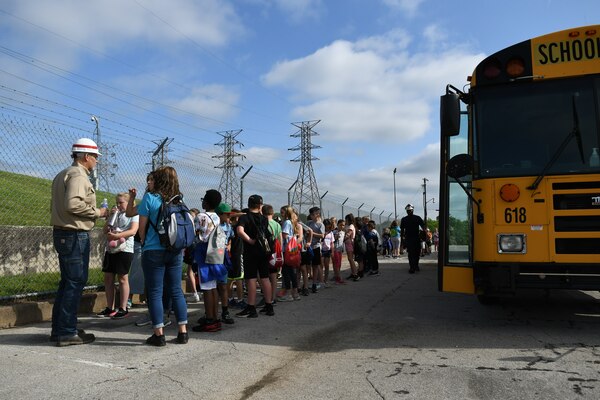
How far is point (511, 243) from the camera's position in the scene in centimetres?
523

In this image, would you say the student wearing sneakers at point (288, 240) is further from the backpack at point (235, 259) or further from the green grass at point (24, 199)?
the green grass at point (24, 199)

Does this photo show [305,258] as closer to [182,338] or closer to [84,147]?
[182,338]

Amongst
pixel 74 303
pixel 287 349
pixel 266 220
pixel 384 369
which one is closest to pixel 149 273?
pixel 74 303

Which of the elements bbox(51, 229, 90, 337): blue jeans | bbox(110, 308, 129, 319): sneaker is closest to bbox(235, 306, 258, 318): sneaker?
bbox(110, 308, 129, 319): sneaker

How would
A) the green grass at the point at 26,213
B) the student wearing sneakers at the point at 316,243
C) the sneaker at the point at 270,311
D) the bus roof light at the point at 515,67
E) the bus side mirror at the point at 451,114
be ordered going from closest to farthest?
the bus side mirror at the point at 451,114, the bus roof light at the point at 515,67, the sneaker at the point at 270,311, the green grass at the point at 26,213, the student wearing sneakers at the point at 316,243

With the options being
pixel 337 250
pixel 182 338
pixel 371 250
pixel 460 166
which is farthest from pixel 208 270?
pixel 371 250

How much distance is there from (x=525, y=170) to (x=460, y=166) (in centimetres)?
72

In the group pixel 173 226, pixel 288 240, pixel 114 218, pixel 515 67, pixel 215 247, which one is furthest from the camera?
pixel 288 240

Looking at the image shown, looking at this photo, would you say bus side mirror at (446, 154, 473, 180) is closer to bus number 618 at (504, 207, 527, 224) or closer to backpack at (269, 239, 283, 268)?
bus number 618 at (504, 207, 527, 224)

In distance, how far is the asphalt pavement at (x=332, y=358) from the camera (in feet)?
11.8

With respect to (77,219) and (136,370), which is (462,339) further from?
(77,219)

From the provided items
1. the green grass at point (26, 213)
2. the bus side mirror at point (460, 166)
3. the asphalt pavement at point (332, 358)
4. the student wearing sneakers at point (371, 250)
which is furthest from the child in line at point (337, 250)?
the bus side mirror at point (460, 166)

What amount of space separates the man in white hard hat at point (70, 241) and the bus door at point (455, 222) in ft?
13.0

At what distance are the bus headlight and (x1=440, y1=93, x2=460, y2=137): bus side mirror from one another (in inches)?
50.1
